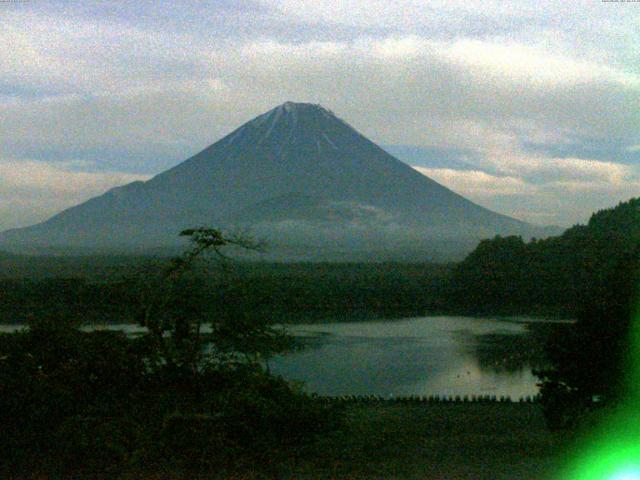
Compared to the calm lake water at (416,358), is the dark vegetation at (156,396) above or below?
above

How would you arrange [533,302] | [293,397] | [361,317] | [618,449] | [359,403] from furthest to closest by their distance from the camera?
[533,302] → [361,317] → [359,403] → [293,397] → [618,449]

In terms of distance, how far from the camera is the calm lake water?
51.7 ft

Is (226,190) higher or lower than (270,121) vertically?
lower

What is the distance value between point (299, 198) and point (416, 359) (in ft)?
281

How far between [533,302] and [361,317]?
25.5 ft

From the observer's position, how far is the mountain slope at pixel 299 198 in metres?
100

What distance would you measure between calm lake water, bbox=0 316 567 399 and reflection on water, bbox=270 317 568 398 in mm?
17

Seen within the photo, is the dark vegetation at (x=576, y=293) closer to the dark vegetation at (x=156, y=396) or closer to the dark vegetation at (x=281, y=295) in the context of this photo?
the dark vegetation at (x=156, y=396)

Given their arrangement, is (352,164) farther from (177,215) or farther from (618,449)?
(618,449)

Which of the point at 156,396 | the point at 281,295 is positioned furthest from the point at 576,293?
the point at 156,396

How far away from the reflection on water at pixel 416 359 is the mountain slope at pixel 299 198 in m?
67.1

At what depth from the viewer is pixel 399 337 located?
24609 mm

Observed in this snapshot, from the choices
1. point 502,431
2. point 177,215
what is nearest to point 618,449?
point 502,431

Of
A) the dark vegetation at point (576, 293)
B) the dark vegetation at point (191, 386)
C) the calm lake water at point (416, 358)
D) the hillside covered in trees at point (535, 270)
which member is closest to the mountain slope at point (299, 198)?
the hillside covered in trees at point (535, 270)
